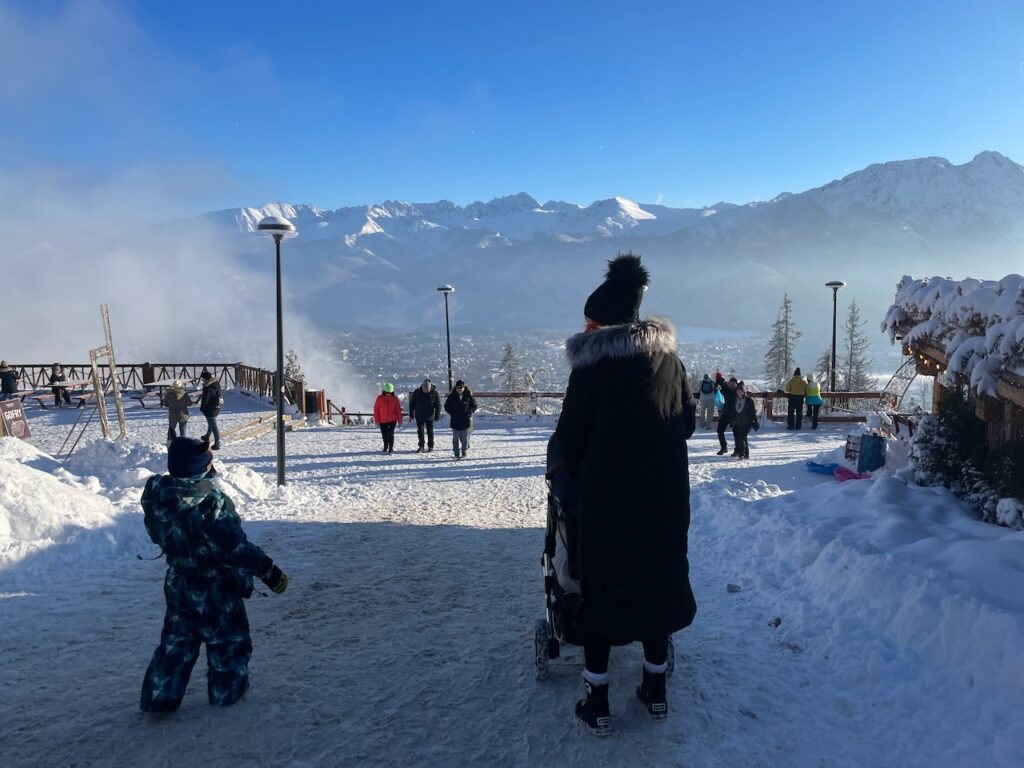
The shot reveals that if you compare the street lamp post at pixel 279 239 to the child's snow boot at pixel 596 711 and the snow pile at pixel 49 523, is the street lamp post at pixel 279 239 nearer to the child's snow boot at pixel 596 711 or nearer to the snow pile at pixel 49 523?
the snow pile at pixel 49 523

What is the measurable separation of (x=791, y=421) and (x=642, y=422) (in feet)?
57.1

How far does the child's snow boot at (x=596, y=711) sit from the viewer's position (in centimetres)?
323

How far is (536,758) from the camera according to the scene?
123 inches

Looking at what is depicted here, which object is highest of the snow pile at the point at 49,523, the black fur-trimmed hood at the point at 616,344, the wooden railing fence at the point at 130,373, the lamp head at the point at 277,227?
the lamp head at the point at 277,227

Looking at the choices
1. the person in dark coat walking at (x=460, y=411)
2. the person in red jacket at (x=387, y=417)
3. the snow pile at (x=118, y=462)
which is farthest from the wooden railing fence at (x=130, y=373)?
the person in dark coat walking at (x=460, y=411)

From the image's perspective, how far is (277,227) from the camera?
9266mm

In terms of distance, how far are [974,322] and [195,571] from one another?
24.2 ft

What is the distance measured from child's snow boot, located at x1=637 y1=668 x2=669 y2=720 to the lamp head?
7954mm

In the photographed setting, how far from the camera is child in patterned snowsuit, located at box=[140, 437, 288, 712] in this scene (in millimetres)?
3346

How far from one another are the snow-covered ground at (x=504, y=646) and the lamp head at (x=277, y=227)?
4.18 m

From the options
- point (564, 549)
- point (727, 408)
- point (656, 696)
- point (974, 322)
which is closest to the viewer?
point (564, 549)

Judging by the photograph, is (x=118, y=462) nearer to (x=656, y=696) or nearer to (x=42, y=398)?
(x=656, y=696)

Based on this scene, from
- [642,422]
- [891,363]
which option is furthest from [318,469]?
[891,363]

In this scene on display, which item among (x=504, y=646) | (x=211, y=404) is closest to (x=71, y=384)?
(x=211, y=404)
